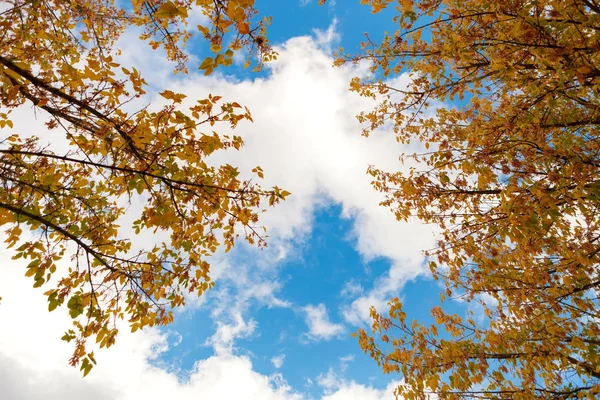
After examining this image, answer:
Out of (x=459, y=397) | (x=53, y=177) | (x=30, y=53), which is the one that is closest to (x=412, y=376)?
(x=459, y=397)

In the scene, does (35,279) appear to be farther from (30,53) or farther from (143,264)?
(30,53)

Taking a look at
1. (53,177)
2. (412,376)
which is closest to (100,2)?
(53,177)

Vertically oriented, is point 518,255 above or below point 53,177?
above

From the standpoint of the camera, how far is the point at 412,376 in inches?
195

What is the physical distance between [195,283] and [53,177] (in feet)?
6.41

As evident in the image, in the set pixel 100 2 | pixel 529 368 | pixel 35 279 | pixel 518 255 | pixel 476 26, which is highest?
pixel 100 2

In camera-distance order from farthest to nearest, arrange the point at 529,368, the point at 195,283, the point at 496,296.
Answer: the point at 496,296 < the point at 529,368 < the point at 195,283

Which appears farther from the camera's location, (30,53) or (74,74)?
(30,53)

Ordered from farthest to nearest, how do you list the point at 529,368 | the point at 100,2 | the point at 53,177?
1. the point at 100,2
2. the point at 529,368
3. the point at 53,177

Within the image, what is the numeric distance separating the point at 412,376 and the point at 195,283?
4.04m

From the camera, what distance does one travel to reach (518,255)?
5.43m

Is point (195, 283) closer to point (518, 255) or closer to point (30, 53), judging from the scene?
point (30, 53)

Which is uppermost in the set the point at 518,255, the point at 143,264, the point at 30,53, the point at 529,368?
the point at 518,255

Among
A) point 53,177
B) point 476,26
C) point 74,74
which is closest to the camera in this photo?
point 74,74
